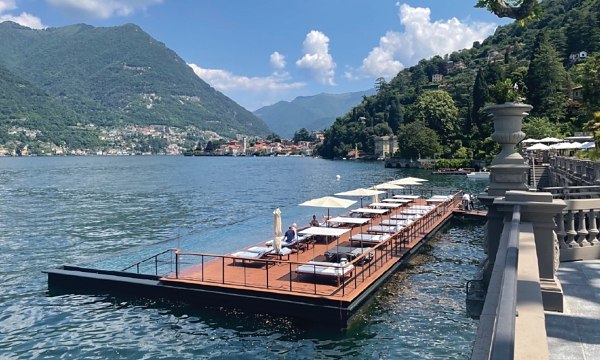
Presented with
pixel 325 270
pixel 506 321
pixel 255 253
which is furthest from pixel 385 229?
pixel 506 321

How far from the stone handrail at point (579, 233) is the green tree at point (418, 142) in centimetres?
9683

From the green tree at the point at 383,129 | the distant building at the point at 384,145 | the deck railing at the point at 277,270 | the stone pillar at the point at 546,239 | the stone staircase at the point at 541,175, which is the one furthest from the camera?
the green tree at the point at 383,129

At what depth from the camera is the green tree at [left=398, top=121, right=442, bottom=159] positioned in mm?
101625

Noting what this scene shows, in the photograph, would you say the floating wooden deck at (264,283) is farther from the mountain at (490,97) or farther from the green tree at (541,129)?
the green tree at (541,129)

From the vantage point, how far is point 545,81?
242ft

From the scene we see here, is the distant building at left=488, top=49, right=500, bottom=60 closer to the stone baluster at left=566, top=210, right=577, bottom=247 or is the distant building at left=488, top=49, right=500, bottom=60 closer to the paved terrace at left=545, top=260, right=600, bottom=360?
the stone baluster at left=566, top=210, right=577, bottom=247

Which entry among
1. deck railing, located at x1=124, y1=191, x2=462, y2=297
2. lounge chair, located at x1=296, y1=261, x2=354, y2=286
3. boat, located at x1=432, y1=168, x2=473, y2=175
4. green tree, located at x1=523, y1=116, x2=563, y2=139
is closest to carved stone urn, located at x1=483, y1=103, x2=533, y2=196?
deck railing, located at x1=124, y1=191, x2=462, y2=297

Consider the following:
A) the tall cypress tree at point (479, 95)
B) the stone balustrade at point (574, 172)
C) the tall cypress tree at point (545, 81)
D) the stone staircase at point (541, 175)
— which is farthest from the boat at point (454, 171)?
the stone balustrade at point (574, 172)

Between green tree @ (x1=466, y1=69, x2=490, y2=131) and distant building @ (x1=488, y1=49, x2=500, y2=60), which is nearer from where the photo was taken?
green tree @ (x1=466, y1=69, x2=490, y2=131)

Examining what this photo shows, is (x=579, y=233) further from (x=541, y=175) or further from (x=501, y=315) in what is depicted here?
(x=541, y=175)

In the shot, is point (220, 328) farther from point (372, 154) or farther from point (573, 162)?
point (372, 154)

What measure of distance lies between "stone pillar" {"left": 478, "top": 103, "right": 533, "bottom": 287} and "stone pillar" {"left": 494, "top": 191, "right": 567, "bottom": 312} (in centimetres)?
173

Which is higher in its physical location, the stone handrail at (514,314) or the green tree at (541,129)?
the green tree at (541,129)

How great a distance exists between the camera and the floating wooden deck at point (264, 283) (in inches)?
494
